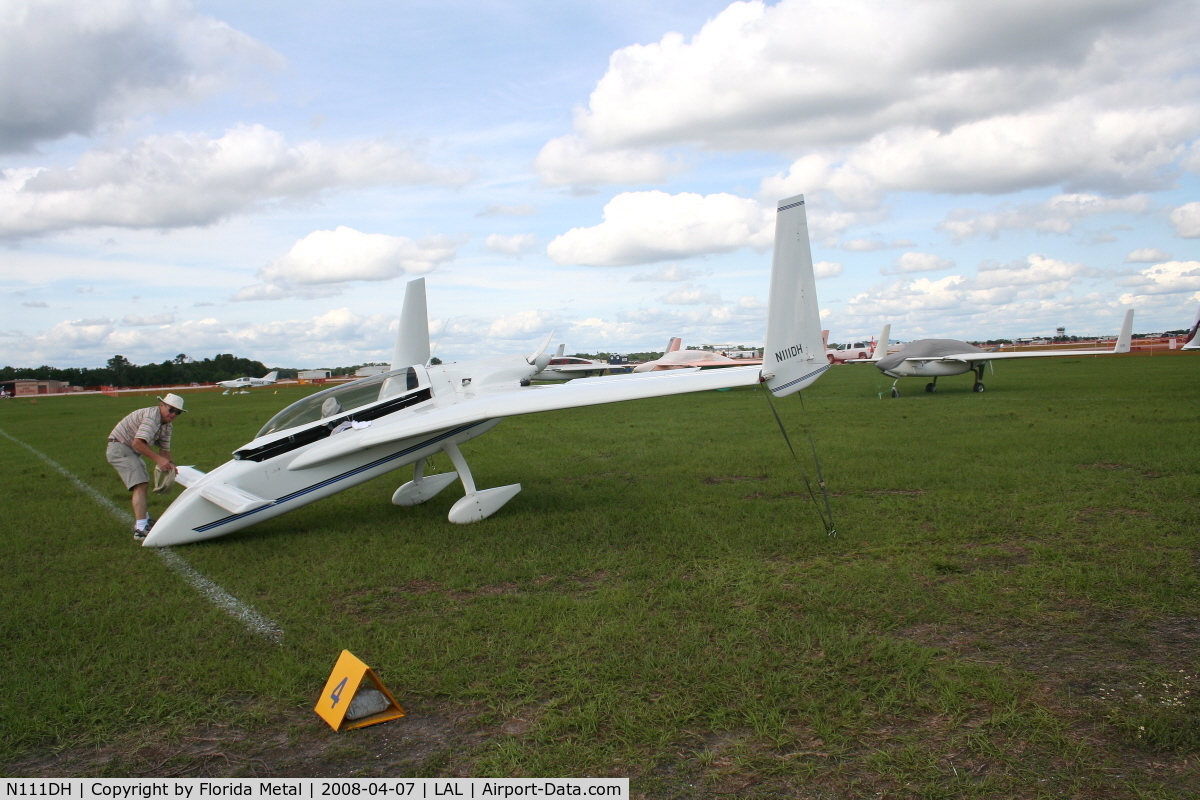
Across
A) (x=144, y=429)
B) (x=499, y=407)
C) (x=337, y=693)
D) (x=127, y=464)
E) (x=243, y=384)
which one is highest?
(x=499, y=407)

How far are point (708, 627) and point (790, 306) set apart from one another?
289 centimetres

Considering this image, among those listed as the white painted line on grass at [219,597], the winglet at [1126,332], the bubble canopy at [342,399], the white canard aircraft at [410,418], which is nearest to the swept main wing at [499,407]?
the white canard aircraft at [410,418]

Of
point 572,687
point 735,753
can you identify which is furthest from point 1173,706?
point 572,687

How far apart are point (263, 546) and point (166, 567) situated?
0.86m

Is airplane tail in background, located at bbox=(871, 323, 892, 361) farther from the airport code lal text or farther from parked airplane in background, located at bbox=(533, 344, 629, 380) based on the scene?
the airport code lal text

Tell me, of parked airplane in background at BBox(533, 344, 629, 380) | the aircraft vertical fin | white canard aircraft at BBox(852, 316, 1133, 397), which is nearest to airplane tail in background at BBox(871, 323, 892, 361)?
white canard aircraft at BBox(852, 316, 1133, 397)

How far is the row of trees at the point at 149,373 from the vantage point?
104062 millimetres

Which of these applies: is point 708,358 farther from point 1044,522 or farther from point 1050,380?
point 1044,522

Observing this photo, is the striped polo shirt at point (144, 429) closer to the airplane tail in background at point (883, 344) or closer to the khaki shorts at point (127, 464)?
the khaki shorts at point (127, 464)

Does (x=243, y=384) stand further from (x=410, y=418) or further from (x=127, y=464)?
(x=410, y=418)

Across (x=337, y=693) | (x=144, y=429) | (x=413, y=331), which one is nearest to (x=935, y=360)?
(x=413, y=331)

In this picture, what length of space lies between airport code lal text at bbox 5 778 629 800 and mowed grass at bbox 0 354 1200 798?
0.09 m

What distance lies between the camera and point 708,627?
15.4ft

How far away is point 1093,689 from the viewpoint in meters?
3.71
